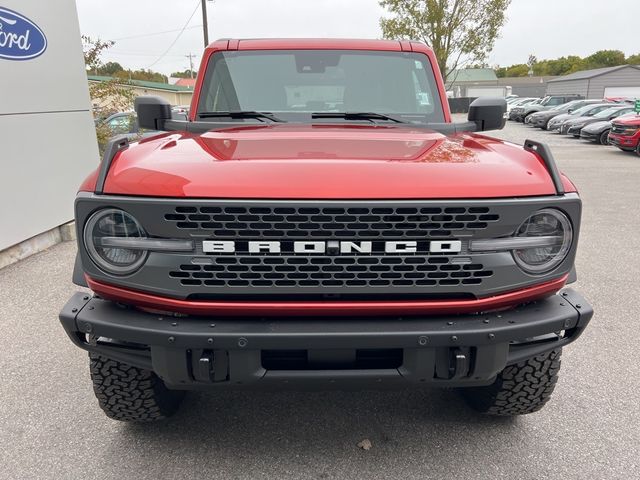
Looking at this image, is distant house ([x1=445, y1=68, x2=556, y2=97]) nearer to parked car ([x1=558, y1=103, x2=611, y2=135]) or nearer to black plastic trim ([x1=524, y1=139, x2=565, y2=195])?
parked car ([x1=558, y1=103, x2=611, y2=135])

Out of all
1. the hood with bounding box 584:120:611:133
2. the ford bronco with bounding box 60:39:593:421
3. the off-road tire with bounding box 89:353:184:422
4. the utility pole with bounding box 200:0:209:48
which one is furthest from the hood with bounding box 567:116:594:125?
the off-road tire with bounding box 89:353:184:422

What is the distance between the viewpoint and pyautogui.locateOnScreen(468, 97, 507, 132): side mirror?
125 inches

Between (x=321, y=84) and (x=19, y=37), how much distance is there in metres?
4.09

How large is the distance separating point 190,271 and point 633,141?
16.9 metres

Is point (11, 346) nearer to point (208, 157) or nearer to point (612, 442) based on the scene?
point (208, 157)

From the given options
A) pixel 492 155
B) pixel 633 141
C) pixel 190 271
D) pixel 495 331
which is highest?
pixel 492 155

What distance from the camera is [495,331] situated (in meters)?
1.88

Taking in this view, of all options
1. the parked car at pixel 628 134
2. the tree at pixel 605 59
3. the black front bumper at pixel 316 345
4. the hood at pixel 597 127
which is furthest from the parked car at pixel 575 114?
the tree at pixel 605 59

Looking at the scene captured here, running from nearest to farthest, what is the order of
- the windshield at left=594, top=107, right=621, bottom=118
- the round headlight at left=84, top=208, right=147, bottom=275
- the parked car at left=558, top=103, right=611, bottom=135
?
the round headlight at left=84, top=208, right=147, bottom=275 → the windshield at left=594, top=107, right=621, bottom=118 → the parked car at left=558, top=103, right=611, bottom=135

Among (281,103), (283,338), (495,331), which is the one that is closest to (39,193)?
(281,103)

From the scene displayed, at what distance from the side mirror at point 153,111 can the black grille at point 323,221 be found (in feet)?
5.31

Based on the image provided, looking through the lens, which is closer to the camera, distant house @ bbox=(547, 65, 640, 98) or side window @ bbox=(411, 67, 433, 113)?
side window @ bbox=(411, 67, 433, 113)

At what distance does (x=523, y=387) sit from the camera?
2438 mm

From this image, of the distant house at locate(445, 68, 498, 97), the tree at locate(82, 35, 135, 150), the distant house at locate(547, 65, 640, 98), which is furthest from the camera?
the distant house at locate(445, 68, 498, 97)
